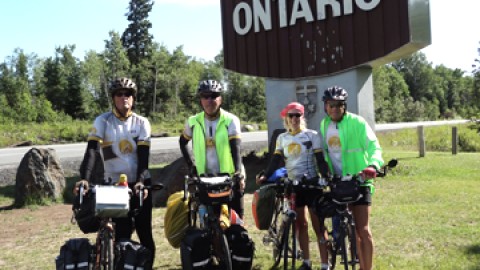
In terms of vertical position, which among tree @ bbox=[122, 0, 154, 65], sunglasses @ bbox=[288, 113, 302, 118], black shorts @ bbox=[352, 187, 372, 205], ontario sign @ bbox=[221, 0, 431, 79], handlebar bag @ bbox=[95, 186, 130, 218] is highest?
tree @ bbox=[122, 0, 154, 65]

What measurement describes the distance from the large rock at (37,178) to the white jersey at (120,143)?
6.18 metres

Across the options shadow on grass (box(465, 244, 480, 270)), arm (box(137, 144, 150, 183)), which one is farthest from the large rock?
shadow on grass (box(465, 244, 480, 270))

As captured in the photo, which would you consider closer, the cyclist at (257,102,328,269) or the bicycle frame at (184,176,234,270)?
the bicycle frame at (184,176,234,270)

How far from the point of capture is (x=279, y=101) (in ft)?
41.0

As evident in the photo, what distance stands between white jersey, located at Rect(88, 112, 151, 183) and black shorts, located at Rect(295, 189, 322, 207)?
1602mm

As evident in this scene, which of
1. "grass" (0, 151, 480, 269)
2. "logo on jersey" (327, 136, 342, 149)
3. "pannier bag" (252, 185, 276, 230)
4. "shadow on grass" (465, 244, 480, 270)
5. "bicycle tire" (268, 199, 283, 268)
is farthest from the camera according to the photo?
"grass" (0, 151, 480, 269)

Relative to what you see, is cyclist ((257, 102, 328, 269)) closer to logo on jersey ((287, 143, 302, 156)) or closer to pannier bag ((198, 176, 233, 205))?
logo on jersey ((287, 143, 302, 156))

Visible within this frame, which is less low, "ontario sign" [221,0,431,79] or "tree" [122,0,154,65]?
"tree" [122,0,154,65]

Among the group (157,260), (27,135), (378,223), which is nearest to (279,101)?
(378,223)

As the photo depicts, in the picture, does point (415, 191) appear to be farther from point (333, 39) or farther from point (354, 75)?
point (333, 39)

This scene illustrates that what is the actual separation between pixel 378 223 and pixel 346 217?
3224mm

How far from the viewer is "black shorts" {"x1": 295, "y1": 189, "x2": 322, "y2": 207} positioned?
206 inches

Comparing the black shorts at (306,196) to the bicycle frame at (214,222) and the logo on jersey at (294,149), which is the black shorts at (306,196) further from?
the bicycle frame at (214,222)

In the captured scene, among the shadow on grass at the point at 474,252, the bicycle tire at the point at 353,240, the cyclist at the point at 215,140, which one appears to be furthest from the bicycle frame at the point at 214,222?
the shadow on grass at the point at 474,252
